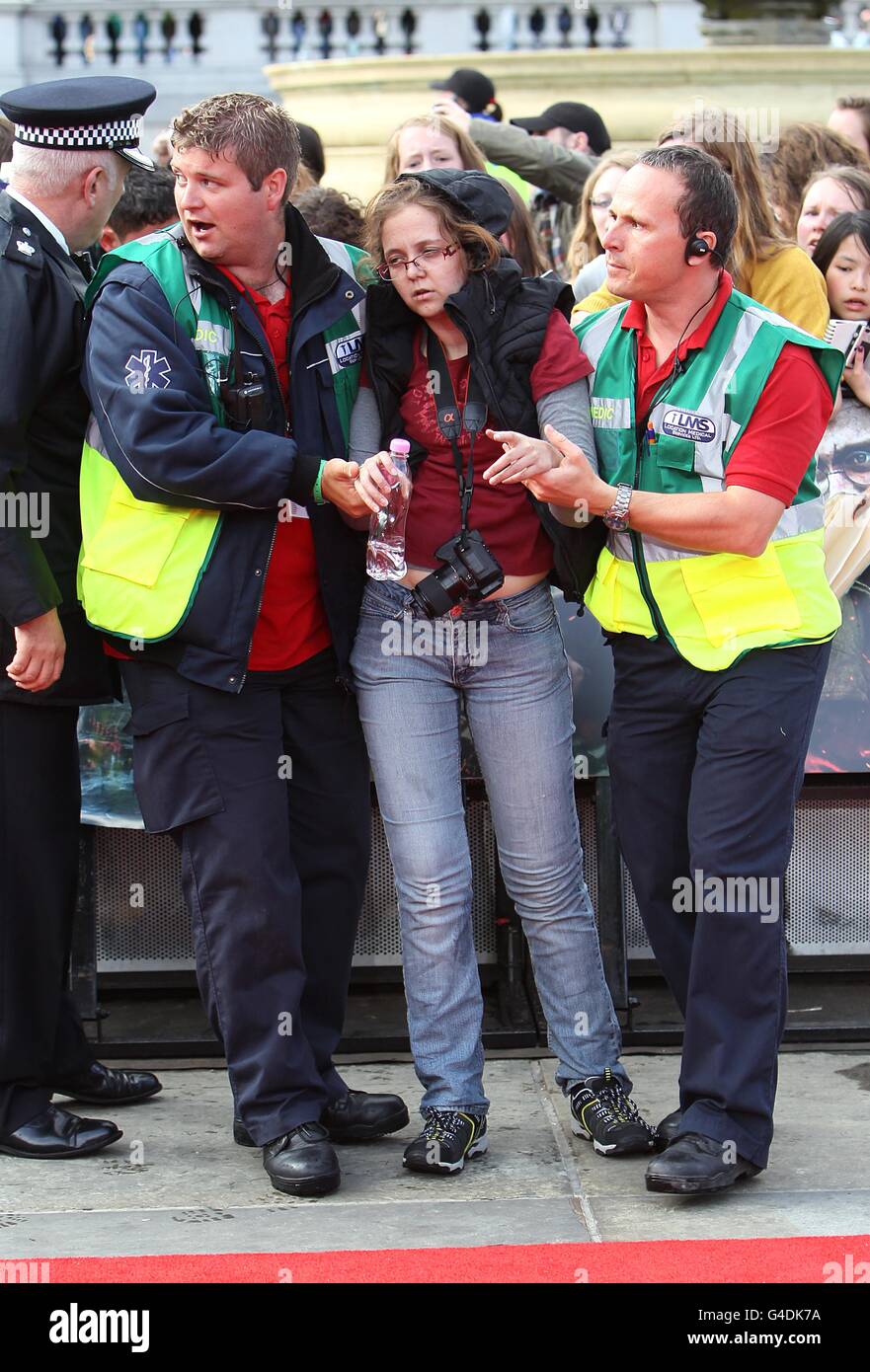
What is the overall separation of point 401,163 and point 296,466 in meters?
2.53

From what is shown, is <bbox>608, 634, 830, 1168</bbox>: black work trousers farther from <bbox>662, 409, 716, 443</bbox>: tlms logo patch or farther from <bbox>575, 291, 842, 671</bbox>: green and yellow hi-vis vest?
<bbox>662, 409, 716, 443</bbox>: tlms logo patch

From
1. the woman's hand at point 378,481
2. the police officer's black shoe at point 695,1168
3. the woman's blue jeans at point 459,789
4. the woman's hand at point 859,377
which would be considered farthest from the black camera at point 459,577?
the woman's hand at point 859,377

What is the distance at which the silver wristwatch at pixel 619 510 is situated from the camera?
148 inches

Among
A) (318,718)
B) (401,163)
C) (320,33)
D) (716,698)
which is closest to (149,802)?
(318,718)

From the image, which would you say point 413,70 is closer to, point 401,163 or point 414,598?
point 401,163

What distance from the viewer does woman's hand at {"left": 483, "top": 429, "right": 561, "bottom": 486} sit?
3.62 metres

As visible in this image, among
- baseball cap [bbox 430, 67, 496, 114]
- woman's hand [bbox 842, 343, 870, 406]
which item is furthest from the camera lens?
baseball cap [bbox 430, 67, 496, 114]

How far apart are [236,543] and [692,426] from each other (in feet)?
3.31

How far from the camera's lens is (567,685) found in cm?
409

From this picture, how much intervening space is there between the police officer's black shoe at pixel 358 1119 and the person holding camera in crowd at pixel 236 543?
6.8 inches

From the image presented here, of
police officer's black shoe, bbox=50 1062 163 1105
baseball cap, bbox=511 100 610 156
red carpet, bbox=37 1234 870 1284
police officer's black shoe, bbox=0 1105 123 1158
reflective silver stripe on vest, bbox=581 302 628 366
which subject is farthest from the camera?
baseball cap, bbox=511 100 610 156

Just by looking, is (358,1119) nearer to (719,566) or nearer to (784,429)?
(719,566)

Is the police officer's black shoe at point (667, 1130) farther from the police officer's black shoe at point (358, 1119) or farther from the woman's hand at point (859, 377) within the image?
the woman's hand at point (859, 377)

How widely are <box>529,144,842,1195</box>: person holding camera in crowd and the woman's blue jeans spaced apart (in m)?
0.28
